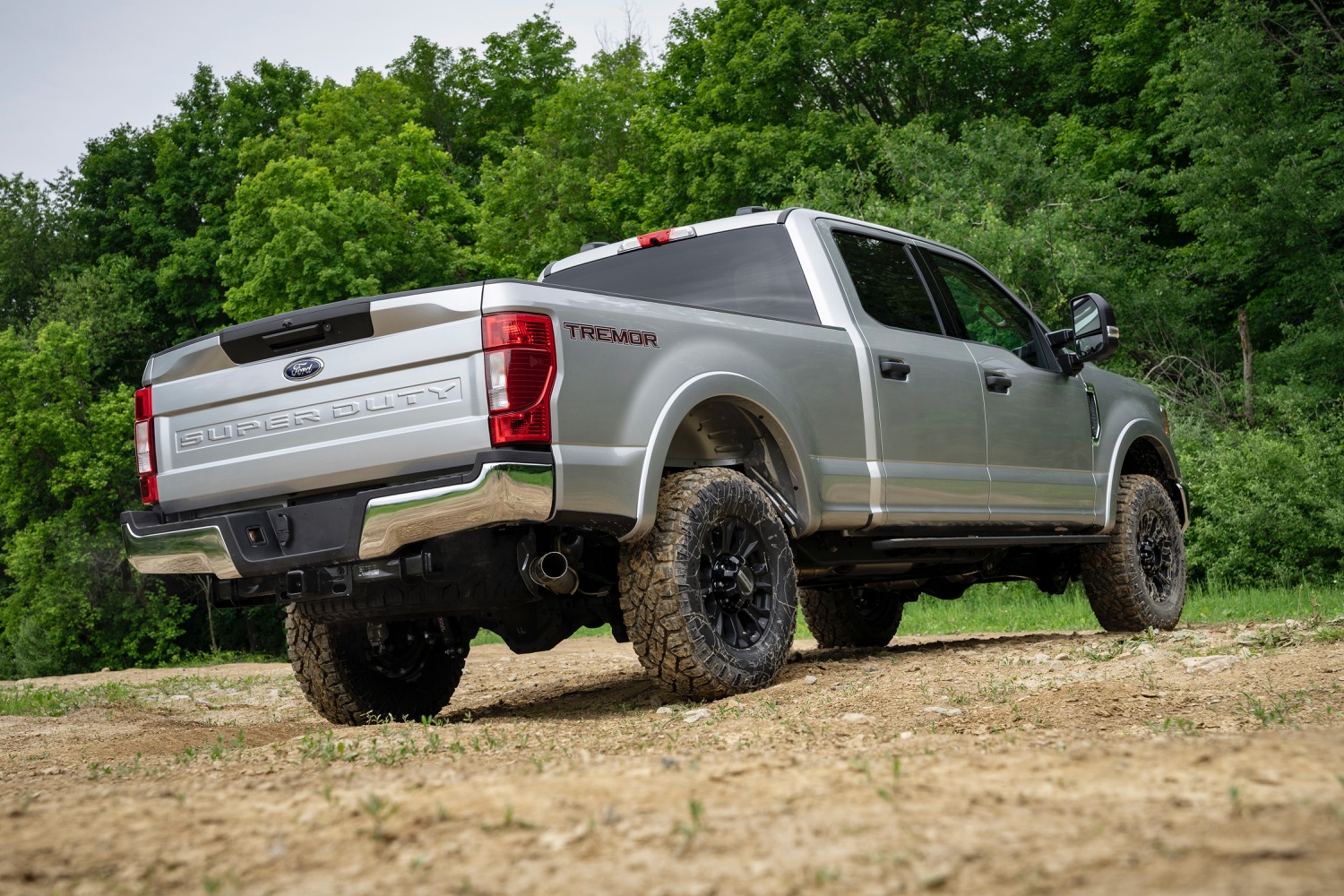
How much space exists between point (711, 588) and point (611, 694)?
1731mm

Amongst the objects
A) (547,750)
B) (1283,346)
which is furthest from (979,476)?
(1283,346)

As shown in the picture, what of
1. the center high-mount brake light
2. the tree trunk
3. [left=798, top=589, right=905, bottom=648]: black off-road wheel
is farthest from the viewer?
the tree trunk

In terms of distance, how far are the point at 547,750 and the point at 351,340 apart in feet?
5.48

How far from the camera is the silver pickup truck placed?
14.4 ft

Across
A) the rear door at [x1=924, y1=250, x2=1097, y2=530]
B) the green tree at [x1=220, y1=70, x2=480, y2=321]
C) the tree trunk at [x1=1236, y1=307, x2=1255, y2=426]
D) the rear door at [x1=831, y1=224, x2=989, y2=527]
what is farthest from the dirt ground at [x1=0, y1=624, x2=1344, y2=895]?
the green tree at [x1=220, y1=70, x2=480, y2=321]

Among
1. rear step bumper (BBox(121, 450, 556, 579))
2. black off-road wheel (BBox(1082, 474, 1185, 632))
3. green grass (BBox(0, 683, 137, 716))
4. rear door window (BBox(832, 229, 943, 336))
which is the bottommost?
green grass (BBox(0, 683, 137, 716))

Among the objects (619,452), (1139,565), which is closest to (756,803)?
(619,452)

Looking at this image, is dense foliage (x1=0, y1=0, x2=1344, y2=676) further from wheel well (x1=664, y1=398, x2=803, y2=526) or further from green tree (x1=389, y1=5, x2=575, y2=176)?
wheel well (x1=664, y1=398, x2=803, y2=526)

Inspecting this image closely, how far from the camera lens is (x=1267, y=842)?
6.86 feet

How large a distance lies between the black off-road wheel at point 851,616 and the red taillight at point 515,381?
15.2ft

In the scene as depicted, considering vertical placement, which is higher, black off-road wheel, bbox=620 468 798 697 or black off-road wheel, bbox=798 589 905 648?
black off-road wheel, bbox=620 468 798 697

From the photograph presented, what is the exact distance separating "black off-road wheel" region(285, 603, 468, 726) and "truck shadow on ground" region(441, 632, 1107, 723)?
8.5 inches

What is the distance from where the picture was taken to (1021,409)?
696 cm

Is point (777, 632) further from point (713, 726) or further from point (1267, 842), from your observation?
point (1267, 842)
